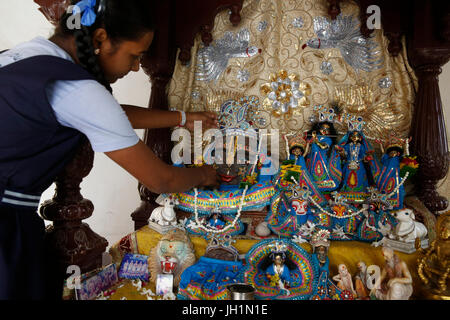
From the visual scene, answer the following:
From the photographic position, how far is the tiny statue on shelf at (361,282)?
5.15 ft

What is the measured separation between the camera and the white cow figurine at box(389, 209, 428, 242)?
1.77 metres

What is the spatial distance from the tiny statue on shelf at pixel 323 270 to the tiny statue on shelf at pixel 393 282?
14 cm

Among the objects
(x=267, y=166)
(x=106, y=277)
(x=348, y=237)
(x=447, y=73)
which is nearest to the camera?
(x=106, y=277)

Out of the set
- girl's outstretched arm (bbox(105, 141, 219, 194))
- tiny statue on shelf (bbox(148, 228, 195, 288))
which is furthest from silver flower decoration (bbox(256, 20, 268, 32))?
tiny statue on shelf (bbox(148, 228, 195, 288))

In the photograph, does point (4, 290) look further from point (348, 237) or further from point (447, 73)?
point (447, 73)

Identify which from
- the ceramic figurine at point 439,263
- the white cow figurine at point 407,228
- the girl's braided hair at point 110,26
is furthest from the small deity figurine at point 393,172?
the girl's braided hair at point 110,26

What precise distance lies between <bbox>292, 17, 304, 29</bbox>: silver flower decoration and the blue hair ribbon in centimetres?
197

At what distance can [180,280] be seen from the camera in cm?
175

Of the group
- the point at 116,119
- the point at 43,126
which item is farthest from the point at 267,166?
the point at 43,126

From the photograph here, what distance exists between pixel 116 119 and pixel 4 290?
0.66 m

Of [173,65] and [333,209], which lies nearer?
[333,209]

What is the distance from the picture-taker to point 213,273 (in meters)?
1.76

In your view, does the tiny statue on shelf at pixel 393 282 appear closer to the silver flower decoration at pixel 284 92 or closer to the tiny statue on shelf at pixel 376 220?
the tiny statue on shelf at pixel 376 220

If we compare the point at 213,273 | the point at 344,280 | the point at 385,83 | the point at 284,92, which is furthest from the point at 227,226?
the point at 385,83
